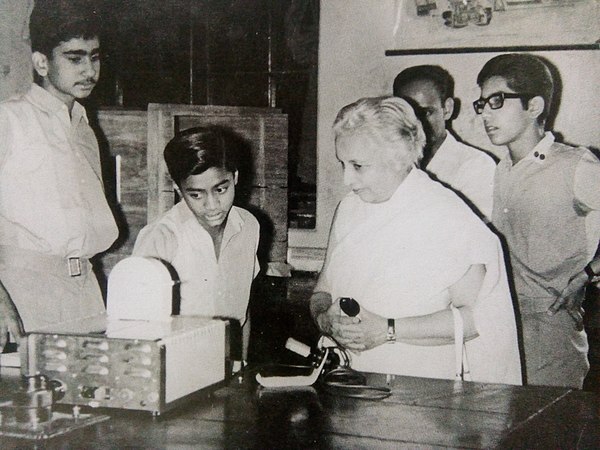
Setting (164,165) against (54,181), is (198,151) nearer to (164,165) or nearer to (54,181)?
(164,165)

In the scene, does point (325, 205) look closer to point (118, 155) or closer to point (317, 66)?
point (317, 66)

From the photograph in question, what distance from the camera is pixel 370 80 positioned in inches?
108

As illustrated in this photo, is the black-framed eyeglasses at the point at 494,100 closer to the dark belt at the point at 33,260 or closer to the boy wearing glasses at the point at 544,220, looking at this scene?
the boy wearing glasses at the point at 544,220

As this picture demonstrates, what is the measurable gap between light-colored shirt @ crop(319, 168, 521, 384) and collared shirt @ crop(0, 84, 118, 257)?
0.97 meters

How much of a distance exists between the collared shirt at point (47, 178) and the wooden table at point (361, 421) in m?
1.00

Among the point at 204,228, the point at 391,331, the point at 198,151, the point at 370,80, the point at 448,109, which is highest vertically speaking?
the point at 370,80

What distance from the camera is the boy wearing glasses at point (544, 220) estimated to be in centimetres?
250

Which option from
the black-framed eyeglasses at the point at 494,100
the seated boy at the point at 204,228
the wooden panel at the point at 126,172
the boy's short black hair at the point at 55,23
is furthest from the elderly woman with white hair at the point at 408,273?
the boy's short black hair at the point at 55,23

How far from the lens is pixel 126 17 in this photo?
2975mm

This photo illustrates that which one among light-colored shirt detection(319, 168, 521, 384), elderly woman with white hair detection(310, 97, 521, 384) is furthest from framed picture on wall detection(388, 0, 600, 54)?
light-colored shirt detection(319, 168, 521, 384)

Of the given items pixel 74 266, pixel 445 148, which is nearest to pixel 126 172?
pixel 74 266

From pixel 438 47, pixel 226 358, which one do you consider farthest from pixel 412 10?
pixel 226 358

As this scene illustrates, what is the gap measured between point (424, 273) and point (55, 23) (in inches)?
67.0

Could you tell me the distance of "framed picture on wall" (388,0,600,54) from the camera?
8.01ft
